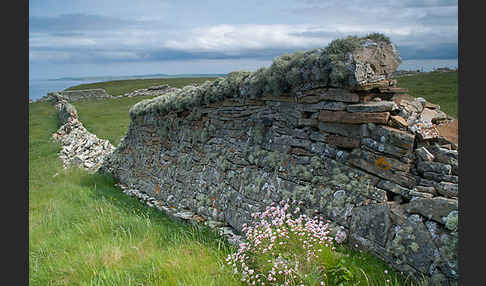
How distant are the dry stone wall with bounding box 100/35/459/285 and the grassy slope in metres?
1.38

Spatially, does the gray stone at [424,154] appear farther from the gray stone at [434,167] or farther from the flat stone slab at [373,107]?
the flat stone slab at [373,107]

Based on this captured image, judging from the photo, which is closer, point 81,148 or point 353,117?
point 353,117

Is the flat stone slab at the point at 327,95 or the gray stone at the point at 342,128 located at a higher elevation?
the flat stone slab at the point at 327,95

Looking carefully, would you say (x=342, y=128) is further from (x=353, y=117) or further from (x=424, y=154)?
(x=424, y=154)

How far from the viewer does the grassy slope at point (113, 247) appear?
420cm

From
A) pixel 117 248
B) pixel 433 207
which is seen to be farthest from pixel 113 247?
pixel 433 207

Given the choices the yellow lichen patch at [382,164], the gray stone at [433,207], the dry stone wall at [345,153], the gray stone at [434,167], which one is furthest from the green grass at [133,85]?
the gray stone at [433,207]

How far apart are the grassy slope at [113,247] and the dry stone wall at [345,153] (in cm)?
138

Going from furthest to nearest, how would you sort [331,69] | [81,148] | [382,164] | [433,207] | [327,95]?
[81,148]
[327,95]
[331,69]
[382,164]
[433,207]

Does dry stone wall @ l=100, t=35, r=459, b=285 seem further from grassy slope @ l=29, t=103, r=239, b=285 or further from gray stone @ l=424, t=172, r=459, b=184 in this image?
grassy slope @ l=29, t=103, r=239, b=285

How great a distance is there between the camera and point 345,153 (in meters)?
4.64

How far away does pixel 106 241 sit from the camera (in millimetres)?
5762

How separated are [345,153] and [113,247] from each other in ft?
13.0

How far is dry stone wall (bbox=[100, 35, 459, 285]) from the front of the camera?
3.68 m
